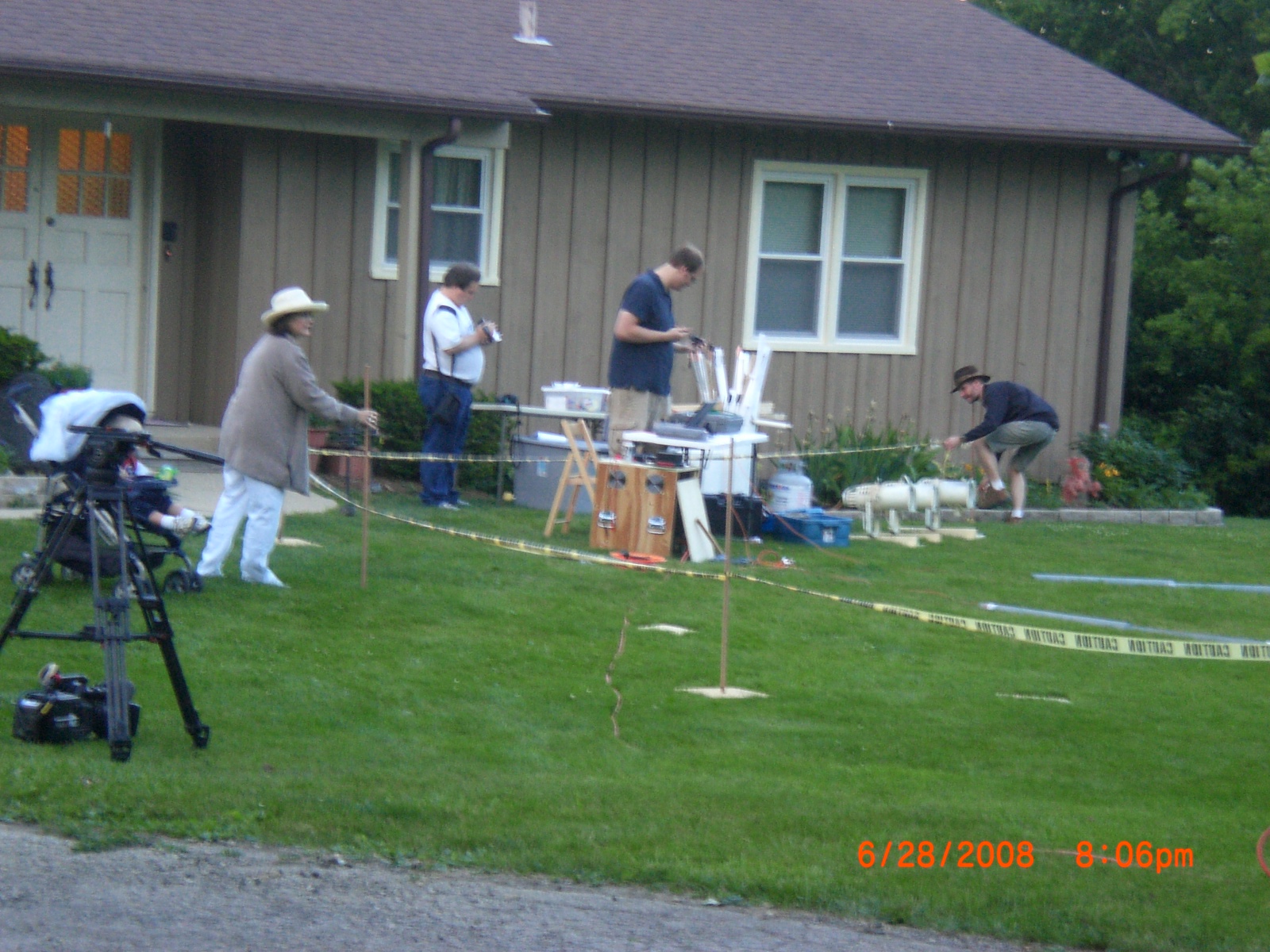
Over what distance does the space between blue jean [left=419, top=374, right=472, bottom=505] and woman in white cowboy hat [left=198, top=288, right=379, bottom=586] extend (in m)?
3.06

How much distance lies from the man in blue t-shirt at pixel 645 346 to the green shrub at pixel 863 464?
2.37 meters

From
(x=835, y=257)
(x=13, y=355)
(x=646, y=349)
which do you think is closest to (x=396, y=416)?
(x=646, y=349)

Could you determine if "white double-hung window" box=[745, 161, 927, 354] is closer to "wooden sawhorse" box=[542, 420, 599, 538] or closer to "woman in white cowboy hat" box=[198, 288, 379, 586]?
"wooden sawhorse" box=[542, 420, 599, 538]

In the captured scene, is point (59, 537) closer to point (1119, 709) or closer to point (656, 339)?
point (1119, 709)

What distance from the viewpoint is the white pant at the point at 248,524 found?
8711 millimetres

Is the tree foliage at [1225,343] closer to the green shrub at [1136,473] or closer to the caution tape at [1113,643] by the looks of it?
the green shrub at [1136,473]

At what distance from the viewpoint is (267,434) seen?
870cm

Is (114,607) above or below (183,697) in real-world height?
above

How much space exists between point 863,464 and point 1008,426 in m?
1.24

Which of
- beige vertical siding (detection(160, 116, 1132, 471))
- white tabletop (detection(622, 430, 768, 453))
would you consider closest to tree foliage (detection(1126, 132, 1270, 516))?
beige vertical siding (detection(160, 116, 1132, 471))

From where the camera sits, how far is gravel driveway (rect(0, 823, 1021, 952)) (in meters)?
4.35

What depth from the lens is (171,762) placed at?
5.74m

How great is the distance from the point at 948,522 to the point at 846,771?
7816 millimetres

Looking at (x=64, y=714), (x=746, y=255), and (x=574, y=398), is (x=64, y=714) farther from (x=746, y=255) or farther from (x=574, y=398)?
(x=746, y=255)
